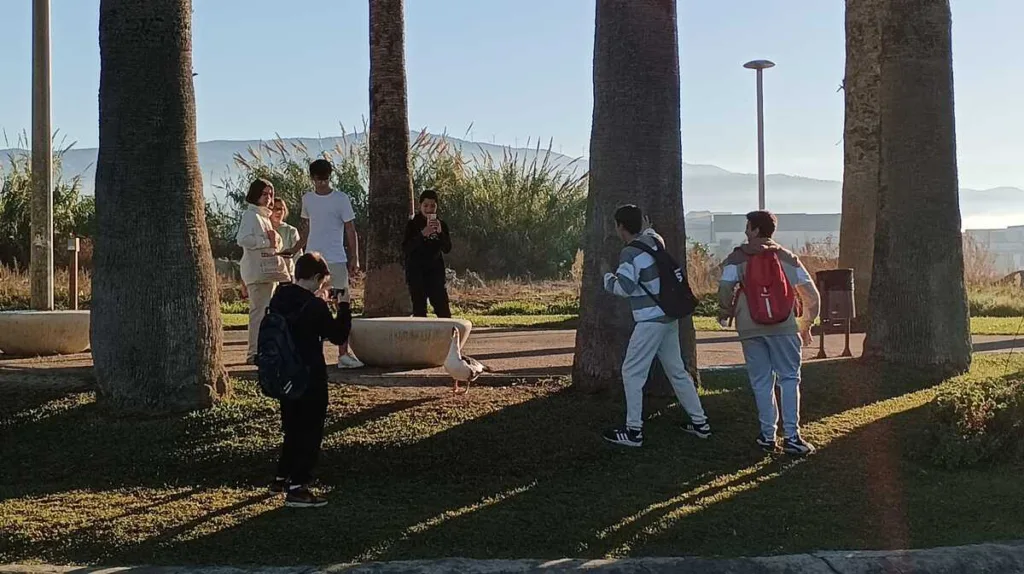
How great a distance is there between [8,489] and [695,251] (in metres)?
17.5

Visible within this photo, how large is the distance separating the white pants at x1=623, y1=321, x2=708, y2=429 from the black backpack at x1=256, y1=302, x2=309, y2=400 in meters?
2.13

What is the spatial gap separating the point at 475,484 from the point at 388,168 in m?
6.62

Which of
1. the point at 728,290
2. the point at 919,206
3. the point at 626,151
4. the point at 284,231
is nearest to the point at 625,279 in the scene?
the point at 728,290

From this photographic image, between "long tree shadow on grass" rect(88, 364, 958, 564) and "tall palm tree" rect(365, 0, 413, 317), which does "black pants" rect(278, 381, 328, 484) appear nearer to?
"long tree shadow on grass" rect(88, 364, 958, 564)

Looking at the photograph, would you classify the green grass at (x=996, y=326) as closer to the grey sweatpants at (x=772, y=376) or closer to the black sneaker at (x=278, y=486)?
the grey sweatpants at (x=772, y=376)

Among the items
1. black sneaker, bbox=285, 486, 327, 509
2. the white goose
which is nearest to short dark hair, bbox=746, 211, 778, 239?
the white goose

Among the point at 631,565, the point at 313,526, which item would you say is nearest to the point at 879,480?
the point at 631,565

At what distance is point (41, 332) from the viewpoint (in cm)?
1002

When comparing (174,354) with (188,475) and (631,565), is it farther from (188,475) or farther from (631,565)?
(631,565)

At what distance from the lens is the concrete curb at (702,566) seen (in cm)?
520

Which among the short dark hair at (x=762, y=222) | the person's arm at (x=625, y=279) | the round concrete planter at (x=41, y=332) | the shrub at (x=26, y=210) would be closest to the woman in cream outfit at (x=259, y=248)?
the round concrete planter at (x=41, y=332)

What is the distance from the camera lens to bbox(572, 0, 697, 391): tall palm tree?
794cm

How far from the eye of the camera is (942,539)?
571 centimetres

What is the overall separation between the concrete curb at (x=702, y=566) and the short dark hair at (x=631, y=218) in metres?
2.45
